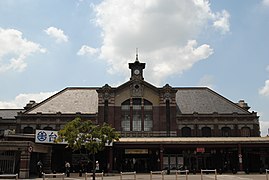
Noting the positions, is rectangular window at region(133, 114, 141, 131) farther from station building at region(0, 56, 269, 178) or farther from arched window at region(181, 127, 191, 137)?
arched window at region(181, 127, 191, 137)

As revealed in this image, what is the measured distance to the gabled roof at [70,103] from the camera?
49219 mm

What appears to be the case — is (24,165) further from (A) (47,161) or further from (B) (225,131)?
(B) (225,131)

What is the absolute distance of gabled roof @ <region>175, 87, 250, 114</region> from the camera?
48.8 metres

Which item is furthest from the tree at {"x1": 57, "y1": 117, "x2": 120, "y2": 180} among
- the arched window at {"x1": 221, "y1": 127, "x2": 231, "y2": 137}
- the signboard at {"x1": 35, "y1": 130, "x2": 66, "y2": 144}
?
the arched window at {"x1": 221, "y1": 127, "x2": 231, "y2": 137}

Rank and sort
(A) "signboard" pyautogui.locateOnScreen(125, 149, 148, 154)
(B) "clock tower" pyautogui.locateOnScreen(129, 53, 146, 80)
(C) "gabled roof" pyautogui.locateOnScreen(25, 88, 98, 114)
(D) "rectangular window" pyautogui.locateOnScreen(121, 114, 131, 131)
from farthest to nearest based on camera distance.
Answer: (B) "clock tower" pyautogui.locateOnScreen(129, 53, 146, 80), (C) "gabled roof" pyautogui.locateOnScreen(25, 88, 98, 114), (D) "rectangular window" pyautogui.locateOnScreen(121, 114, 131, 131), (A) "signboard" pyautogui.locateOnScreen(125, 149, 148, 154)

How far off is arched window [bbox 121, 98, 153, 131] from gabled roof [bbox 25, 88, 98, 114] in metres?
5.04

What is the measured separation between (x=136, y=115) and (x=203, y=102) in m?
11.8

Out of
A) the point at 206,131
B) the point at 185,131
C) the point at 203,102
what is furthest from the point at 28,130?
the point at 203,102

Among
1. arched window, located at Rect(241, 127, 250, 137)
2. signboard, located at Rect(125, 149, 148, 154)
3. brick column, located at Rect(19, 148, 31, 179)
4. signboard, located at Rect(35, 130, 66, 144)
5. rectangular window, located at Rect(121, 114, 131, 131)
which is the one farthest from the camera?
arched window, located at Rect(241, 127, 250, 137)

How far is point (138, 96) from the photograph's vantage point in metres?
47.7

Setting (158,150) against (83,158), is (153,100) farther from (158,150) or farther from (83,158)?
(83,158)

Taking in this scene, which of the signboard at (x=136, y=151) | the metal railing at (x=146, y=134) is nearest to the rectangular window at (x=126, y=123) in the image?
the metal railing at (x=146, y=134)

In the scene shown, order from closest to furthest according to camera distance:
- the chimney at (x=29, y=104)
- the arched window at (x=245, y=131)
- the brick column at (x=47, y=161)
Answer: the brick column at (x=47, y=161) → the arched window at (x=245, y=131) → the chimney at (x=29, y=104)

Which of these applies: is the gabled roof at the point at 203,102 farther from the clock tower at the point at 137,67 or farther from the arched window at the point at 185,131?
the clock tower at the point at 137,67
